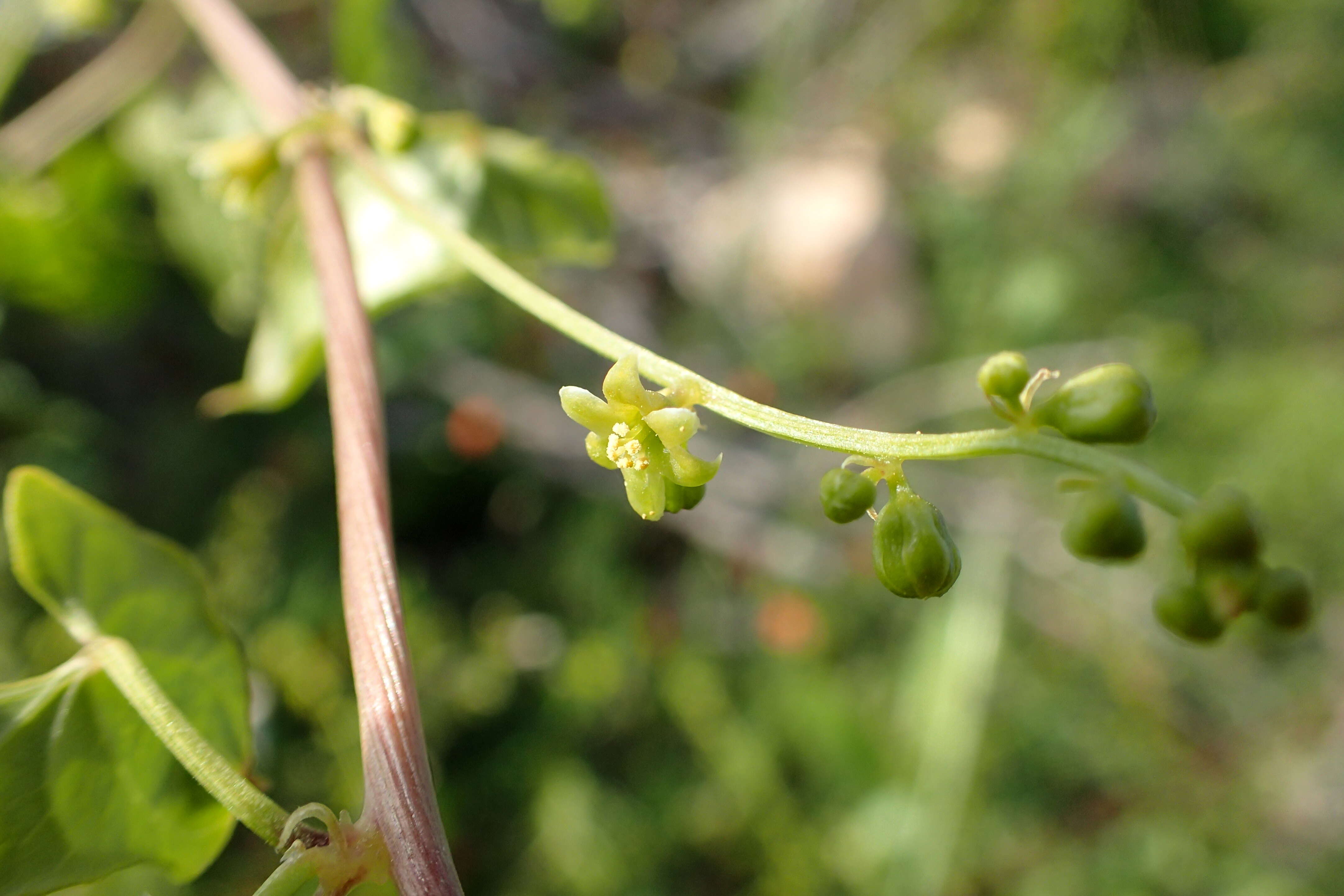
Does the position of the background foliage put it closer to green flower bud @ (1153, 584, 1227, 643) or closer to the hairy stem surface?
the hairy stem surface

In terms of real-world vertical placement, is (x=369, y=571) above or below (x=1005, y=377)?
A: below

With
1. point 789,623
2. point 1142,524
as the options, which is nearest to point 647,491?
point 1142,524

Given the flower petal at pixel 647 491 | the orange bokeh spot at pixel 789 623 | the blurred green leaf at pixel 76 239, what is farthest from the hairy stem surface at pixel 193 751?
the orange bokeh spot at pixel 789 623

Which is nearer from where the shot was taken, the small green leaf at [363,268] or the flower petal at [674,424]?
the flower petal at [674,424]

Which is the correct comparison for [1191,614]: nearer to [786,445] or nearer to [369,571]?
[369,571]

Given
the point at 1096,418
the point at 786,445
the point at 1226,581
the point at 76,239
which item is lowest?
the point at 1226,581

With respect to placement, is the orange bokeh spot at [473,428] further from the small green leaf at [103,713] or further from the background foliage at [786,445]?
the small green leaf at [103,713]
